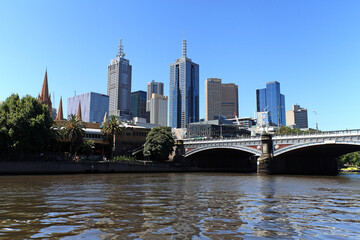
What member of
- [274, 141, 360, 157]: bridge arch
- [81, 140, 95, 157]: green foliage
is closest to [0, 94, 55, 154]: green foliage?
[81, 140, 95, 157]: green foliage

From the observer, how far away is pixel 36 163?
195 feet

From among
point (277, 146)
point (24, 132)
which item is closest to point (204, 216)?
point (24, 132)

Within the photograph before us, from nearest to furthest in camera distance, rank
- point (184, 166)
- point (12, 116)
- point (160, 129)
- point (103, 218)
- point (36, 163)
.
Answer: point (103, 218) < point (12, 116) < point (36, 163) < point (160, 129) < point (184, 166)

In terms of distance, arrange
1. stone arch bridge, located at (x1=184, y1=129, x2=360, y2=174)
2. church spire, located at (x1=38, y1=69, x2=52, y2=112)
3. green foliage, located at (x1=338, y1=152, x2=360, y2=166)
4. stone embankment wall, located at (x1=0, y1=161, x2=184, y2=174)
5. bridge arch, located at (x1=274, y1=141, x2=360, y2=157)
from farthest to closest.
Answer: church spire, located at (x1=38, y1=69, x2=52, y2=112) < green foliage, located at (x1=338, y1=152, x2=360, y2=166) < stone arch bridge, located at (x1=184, y1=129, x2=360, y2=174) < bridge arch, located at (x1=274, y1=141, x2=360, y2=157) < stone embankment wall, located at (x1=0, y1=161, x2=184, y2=174)

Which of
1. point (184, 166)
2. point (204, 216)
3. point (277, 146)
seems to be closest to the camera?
point (204, 216)

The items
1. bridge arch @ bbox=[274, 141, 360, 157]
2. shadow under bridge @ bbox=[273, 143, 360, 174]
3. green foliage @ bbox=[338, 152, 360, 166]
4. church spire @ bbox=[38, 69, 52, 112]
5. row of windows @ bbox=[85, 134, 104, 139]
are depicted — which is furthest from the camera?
church spire @ bbox=[38, 69, 52, 112]

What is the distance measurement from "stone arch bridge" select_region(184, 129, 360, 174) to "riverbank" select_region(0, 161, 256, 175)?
46.9 ft

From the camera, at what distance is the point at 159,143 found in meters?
78.1

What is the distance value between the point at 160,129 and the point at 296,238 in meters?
72.5

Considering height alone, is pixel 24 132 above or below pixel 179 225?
above

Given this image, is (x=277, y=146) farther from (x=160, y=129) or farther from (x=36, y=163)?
(x=36, y=163)

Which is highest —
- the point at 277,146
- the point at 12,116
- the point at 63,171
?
the point at 12,116

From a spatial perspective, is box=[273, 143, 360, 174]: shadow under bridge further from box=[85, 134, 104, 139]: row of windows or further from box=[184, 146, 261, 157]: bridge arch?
box=[85, 134, 104, 139]: row of windows

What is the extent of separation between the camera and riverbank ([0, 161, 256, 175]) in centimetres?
5719
